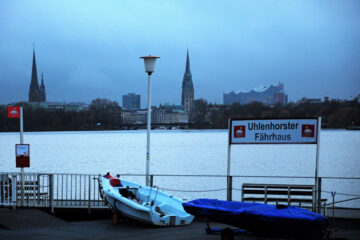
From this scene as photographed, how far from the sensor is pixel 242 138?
1617 centimetres

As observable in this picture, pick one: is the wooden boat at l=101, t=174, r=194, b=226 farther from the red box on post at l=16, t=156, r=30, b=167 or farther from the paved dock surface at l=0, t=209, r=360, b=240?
the red box on post at l=16, t=156, r=30, b=167

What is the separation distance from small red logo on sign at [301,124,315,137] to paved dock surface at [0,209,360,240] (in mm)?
2666

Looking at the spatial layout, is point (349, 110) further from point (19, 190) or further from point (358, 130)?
point (19, 190)

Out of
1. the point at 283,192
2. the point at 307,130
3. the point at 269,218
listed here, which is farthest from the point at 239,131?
the point at 269,218

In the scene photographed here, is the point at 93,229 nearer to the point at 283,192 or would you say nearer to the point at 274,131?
the point at 283,192

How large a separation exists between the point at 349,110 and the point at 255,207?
138 meters

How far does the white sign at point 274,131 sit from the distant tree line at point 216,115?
105221 mm

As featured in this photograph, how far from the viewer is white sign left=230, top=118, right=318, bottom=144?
15.6 metres

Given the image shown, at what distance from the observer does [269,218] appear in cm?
1116

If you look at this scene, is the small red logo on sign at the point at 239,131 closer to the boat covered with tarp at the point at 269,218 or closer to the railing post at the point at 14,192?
the boat covered with tarp at the point at 269,218

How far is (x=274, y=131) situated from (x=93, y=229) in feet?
19.5

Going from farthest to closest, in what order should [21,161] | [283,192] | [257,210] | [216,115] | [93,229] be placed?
[216,115] < [21,161] < [283,192] < [93,229] < [257,210]

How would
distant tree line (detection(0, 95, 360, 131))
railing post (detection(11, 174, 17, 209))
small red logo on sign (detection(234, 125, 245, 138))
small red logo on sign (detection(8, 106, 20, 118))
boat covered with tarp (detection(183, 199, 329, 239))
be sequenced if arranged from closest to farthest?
boat covered with tarp (detection(183, 199, 329, 239)) → railing post (detection(11, 174, 17, 209)) → small red logo on sign (detection(234, 125, 245, 138)) → small red logo on sign (detection(8, 106, 20, 118)) → distant tree line (detection(0, 95, 360, 131))

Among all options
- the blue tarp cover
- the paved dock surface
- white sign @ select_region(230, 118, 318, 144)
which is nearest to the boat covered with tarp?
the blue tarp cover
